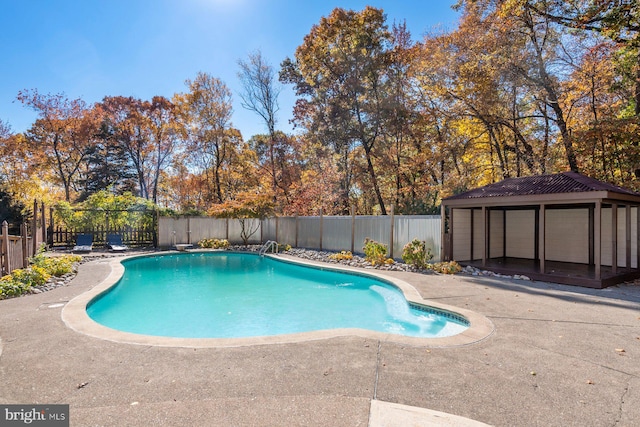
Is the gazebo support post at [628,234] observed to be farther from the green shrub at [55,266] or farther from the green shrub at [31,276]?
the green shrub at [55,266]

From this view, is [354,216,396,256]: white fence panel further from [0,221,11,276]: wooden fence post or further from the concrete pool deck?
[0,221,11,276]: wooden fence post

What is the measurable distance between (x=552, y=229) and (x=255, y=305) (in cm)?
910

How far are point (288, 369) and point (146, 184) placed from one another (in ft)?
90.5

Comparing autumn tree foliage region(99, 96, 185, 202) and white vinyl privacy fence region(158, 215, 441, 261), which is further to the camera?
autumn tree foliage region(99, 96, 185, 202)

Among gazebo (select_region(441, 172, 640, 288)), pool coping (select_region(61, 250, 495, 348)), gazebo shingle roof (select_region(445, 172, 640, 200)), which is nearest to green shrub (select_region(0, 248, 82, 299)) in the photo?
pool coping (select_region(61, 250, 495, 348))

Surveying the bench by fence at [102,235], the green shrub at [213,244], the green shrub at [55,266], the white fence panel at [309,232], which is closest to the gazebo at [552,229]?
the white fence panel at [309,232]

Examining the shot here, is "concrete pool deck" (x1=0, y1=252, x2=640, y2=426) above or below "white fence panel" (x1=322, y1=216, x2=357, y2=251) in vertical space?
below

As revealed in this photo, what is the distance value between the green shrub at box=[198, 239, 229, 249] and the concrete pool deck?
11.3m

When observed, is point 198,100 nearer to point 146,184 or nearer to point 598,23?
point 146,184

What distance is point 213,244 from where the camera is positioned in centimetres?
1590

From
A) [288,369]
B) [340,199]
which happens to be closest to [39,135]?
[340,199]

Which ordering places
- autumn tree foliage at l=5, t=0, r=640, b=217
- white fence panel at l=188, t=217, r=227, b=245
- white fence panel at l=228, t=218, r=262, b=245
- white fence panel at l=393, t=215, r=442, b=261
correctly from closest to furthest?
white fence panel at l=393, t=215, r=442, b=261 → autumn tree foliage at l=5, t=0, r=640, b=217 → white fence panel at l=188, t=217, r=227, b=245 → white fence panel at l=228, t=218, r=262, b=245

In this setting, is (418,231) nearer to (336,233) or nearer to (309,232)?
(336,233)

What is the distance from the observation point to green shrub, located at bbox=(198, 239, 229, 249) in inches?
621
